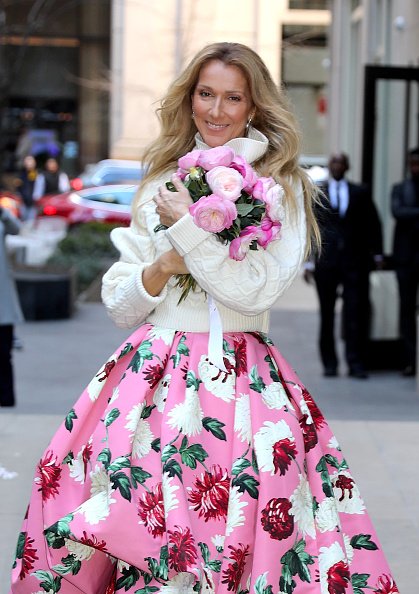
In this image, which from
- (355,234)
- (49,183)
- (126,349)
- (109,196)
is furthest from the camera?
(49,183)

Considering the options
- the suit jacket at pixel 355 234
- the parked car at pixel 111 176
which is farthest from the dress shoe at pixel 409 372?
the parked car at pixel 111 176

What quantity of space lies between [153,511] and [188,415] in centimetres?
28

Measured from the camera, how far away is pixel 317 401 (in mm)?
9398

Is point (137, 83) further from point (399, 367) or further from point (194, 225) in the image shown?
point (194, 225)

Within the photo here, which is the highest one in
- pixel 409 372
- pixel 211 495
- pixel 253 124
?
pixel 253 124

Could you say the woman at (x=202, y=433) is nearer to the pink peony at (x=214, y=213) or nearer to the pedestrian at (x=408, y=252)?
the pink peony at (x=214, y=213)

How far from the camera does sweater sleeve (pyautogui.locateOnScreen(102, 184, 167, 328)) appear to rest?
11.5ft

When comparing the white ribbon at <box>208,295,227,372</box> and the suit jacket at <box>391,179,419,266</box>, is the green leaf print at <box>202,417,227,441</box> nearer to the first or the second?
the white ribbon at <box>208,295,227,372</box>

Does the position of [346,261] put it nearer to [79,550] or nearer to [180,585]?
[79,550]

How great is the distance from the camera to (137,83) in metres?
30.3

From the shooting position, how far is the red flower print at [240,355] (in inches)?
136

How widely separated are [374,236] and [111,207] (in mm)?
11175

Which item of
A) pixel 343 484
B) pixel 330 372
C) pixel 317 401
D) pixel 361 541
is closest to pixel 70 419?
pixel 343 484

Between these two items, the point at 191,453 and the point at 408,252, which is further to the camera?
the point at 408,252
